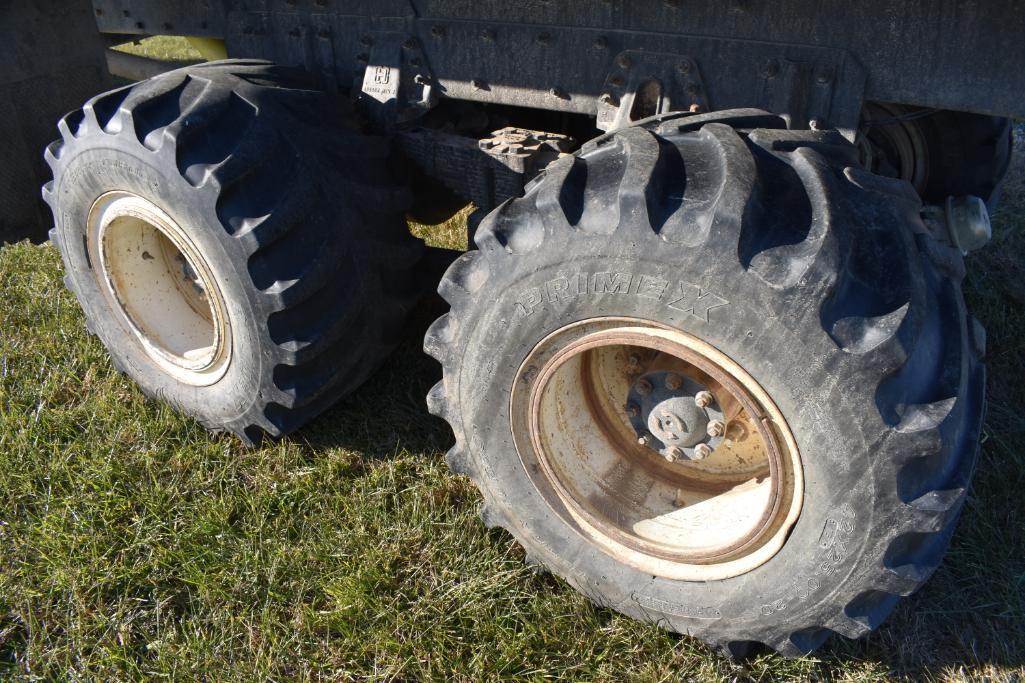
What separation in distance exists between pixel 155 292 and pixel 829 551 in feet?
8.09

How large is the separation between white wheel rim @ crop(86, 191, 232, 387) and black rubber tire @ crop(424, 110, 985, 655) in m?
1.19

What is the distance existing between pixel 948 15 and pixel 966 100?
0.21m

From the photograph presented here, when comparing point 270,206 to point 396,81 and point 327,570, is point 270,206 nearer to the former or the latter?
point 396,81

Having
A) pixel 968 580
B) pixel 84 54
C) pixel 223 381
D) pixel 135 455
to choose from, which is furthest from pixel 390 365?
pixel 968 580

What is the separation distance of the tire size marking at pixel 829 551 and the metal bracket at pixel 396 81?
1.74 m

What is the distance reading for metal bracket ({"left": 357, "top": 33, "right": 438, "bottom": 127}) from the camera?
2.72 metres

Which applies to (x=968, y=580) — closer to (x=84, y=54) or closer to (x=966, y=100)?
(x=966, y=100)

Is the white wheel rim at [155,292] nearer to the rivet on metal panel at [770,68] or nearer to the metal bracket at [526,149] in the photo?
the metal bracket at [526,149]

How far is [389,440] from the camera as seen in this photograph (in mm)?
3082

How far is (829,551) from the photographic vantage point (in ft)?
6.37

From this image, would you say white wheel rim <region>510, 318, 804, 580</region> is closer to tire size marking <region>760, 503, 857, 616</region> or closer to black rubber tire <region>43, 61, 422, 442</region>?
tire size marking <region>760, 503, 857, 616</region>

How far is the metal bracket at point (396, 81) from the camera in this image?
8.94 feet

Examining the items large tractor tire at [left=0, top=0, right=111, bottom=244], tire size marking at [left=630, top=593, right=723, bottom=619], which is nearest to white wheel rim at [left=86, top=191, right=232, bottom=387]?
large tractor tire at [left=0, top=0, right=111, bottom=244]

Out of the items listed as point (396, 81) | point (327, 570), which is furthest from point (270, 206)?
point (327, 570)
